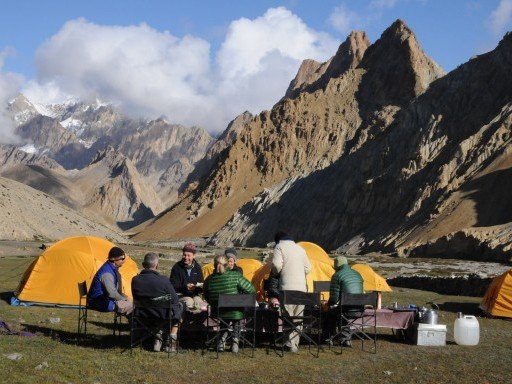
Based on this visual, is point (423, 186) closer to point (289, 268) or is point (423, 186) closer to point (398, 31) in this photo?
point (398, 31)

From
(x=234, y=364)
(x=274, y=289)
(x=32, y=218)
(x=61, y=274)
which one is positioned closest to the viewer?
(x=234, y=364)

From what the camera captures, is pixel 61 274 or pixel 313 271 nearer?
pixel 61 274

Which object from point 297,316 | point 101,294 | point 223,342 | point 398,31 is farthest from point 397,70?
point 101,294

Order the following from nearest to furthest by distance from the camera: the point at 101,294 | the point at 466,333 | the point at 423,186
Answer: the point at 101,294
the point at 466,333
the point at 423,186

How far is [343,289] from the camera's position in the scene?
586 inches

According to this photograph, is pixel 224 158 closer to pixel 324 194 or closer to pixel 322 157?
pixel 322 157

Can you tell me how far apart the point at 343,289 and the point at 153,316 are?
440 cm

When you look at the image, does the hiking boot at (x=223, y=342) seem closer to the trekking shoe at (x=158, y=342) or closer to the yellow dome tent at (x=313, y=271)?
the trekking shoe at (x=158, y=342)

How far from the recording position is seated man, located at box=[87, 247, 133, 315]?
13.8 metres

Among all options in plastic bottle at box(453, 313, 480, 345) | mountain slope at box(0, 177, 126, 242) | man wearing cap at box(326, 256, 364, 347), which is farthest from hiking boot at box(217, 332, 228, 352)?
mountain slope at box(0, 177, 126, 242)

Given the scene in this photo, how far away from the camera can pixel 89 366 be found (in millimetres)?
11391

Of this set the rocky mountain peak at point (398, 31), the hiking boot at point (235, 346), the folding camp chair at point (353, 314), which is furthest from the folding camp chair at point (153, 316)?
the rocky mountain peak at point (398, 31)

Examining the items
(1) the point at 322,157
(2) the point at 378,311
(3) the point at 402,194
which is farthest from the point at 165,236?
(2) the point at 378,311

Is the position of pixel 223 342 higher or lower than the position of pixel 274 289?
lower
